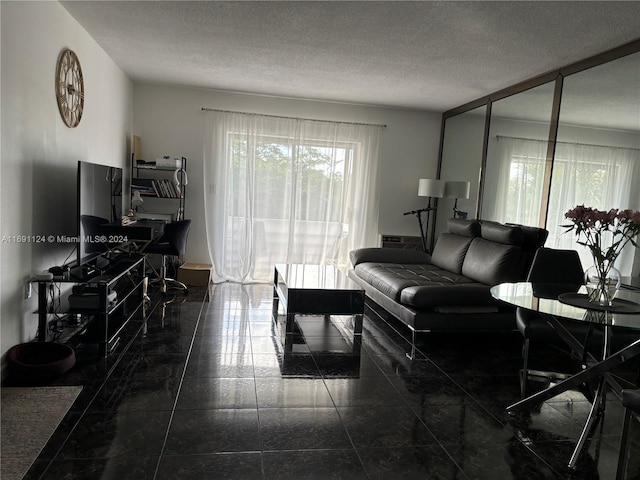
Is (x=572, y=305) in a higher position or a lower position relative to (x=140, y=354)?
higher

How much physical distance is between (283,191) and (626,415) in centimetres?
479

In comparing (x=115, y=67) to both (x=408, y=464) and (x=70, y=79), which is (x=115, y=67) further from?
(x=408, y=464)

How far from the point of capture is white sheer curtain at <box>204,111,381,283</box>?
5.97 meters

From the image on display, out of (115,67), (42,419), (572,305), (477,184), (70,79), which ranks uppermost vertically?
(115,67)

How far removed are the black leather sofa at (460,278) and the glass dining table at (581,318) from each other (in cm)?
82

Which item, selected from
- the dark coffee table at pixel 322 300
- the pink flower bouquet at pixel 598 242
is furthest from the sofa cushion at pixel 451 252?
the pink flower bouquet at pixel 598 242

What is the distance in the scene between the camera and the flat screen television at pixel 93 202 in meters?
3.29

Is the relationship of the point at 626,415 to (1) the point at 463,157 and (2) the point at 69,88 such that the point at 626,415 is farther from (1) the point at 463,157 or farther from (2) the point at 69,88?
(1) the point at 463,157

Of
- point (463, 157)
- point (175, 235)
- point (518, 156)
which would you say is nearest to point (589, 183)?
point (518, 156)

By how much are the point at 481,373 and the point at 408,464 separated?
1347 millimetres

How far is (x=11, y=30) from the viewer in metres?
2.64

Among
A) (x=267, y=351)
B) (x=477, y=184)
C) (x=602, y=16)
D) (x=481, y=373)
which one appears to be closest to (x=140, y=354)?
(x=267, y=351)

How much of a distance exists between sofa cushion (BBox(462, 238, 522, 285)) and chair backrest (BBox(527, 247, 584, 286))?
754mm

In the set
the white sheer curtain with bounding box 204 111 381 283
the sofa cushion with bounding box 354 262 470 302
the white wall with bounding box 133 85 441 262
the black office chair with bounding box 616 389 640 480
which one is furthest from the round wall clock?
the black office chair with bounding box 616 389 640 480
